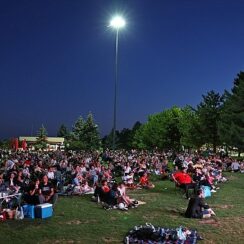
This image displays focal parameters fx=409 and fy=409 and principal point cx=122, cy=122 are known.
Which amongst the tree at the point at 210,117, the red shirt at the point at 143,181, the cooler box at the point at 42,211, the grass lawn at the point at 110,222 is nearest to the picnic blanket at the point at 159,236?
the grass lawn at the point at 110,222

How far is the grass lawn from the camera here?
39.9 ft

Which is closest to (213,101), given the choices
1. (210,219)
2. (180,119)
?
(180,119)

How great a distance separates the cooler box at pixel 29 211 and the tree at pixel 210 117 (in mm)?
50289

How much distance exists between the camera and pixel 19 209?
14.5 metres

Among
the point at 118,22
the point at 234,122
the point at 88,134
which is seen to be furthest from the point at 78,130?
the point at 118,22

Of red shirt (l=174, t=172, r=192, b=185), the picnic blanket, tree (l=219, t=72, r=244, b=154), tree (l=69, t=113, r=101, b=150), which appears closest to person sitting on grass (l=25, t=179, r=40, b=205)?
the picnic blanket

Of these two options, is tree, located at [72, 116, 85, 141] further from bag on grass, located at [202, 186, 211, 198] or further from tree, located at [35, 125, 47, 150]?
bag on grass, located at [202, 186, 211, 198]

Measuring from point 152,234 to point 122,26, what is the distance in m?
26.2

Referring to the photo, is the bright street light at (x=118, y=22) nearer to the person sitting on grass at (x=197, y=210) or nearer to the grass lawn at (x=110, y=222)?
the grass lawn at (x=110, y=222)

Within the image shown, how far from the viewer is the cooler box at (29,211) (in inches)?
567

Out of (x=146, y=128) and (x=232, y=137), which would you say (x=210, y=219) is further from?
(x=146, y=128)

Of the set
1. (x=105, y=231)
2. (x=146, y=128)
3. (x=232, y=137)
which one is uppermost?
(x=146, y=128)

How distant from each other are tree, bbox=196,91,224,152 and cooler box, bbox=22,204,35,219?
165 ft

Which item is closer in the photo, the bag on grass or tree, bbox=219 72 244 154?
the bag on grass
